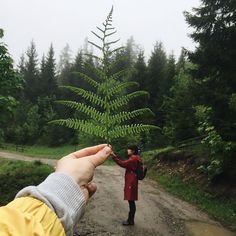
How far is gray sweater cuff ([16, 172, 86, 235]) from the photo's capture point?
4.49ft

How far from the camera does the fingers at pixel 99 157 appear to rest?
183 centimetres

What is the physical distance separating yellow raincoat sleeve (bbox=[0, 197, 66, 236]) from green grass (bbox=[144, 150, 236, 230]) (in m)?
10.9

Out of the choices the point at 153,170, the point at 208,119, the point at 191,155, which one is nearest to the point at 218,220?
the point at 208,119

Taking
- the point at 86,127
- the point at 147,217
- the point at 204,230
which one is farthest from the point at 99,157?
the point at 147,217

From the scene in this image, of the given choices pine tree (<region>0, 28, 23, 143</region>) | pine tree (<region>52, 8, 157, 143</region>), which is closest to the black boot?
pine tree (<region>0, 28, 23, 143</region>)

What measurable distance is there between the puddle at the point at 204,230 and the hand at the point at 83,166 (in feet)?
30.1

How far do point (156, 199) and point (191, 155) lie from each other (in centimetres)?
495

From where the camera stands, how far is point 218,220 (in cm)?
1198

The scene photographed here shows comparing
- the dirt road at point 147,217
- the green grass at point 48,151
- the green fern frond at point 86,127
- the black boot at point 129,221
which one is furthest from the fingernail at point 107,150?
the green grass at point 48,151

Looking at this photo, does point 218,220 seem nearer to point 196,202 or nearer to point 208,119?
point 196,202

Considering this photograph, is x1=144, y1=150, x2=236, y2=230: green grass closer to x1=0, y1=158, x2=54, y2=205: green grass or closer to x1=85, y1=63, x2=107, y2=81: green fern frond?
x1=0, y1=158, x2=54, y2=205: green grass

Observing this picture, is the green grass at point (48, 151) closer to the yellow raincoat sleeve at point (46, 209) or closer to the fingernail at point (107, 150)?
the fingernail at point (107, 150)

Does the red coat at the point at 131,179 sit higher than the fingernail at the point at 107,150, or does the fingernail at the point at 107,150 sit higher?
the fingernail at the point at 107,150

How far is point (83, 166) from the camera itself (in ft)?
5.69
